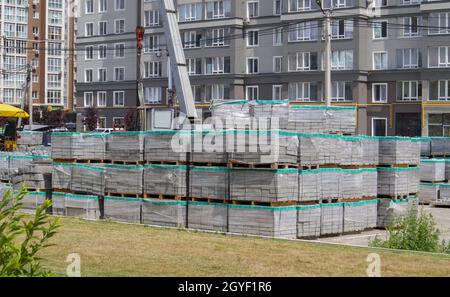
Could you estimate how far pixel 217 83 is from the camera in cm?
7062

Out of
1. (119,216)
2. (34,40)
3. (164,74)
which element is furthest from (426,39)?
(34,40)

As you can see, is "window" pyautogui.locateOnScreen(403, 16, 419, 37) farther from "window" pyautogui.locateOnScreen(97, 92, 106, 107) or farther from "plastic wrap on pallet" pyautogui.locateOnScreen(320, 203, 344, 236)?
"plastic wrap on pallet" pyautogui.locateOnScreen(320, 203, 344, 236)

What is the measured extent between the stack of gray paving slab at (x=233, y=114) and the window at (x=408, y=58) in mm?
42301

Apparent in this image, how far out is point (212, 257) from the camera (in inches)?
494

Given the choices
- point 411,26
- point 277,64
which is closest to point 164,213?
point 411,26

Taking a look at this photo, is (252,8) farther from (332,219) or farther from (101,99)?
(332,219)

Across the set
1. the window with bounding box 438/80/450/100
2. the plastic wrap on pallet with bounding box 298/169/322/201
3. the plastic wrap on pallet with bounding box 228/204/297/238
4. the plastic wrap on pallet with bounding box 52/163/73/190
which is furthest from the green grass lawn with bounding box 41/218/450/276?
the window with bounding box 438/80/450/100

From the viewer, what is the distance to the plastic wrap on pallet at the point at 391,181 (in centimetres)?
1861

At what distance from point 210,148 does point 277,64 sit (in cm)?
5214

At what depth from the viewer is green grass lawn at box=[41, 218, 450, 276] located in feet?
36.9

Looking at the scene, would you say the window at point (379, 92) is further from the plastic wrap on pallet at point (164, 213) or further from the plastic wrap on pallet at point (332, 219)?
the plastic wrap on pallet at point (164, 213)

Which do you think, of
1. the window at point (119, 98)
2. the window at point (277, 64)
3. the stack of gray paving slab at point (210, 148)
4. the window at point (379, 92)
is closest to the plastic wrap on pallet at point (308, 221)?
the stack of gray paving slab at point (210, 148)

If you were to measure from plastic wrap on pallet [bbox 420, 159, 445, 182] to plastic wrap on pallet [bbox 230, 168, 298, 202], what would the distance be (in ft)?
40.0
